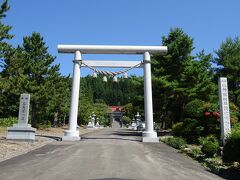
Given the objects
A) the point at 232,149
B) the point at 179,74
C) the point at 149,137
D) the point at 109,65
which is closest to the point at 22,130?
the point at 109,65

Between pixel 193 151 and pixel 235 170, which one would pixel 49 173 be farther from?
pixel 193 151

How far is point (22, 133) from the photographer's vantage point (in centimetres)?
1983

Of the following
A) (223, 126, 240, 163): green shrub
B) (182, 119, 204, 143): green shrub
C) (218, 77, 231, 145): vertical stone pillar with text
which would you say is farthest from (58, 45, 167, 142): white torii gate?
(223, 126, 240, 163): green shrub

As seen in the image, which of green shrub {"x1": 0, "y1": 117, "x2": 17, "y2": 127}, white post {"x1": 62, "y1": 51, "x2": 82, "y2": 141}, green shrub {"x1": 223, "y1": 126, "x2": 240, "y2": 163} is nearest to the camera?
green shrub {"x1": 223, "y1": 126, "x2": 240, "y2": 163}

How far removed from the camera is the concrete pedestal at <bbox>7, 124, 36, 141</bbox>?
64.5 feet

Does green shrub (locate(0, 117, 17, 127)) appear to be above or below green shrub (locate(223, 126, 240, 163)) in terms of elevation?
above

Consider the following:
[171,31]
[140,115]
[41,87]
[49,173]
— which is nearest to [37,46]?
[41,87]

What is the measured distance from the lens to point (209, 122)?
1998 cm

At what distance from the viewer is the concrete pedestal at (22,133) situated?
19.7 m

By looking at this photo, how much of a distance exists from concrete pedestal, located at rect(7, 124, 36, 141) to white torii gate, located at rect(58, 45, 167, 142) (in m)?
2.56

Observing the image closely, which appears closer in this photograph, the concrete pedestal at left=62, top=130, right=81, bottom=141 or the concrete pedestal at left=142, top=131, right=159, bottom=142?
the concrete pedestal at left=142, top=131, right=159, bottom=142

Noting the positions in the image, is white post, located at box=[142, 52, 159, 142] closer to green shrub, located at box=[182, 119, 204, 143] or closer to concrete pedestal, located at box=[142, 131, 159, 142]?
concrete pedestal, located at box=[142, 131, 159, 142]

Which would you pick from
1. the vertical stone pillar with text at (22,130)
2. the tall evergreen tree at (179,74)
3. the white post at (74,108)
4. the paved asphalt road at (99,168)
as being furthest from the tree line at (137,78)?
the paved asphalt road at (99,168)

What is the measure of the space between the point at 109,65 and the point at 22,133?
24.2 feet
